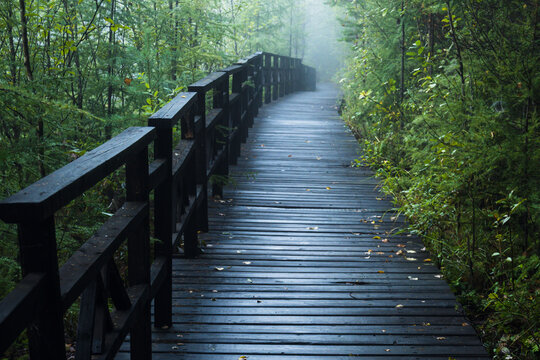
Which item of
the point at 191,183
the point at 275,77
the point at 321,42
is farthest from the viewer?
the point at 321,42

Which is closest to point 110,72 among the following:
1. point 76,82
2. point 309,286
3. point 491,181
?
point 76,82

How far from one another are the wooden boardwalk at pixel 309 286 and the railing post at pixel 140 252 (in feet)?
1.51

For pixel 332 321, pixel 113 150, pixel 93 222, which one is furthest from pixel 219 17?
pixel 113 150

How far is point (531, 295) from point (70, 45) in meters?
4.34

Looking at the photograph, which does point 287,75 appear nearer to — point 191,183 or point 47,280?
point 191,183

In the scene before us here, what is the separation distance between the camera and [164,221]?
3.31 metres

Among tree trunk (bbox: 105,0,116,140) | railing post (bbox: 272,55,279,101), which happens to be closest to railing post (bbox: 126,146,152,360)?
tree trunk (bbox: 105,0,116,140)

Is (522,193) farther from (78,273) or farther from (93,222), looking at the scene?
(78,273)

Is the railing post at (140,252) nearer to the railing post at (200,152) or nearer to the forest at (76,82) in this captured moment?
the forest at (76,82)

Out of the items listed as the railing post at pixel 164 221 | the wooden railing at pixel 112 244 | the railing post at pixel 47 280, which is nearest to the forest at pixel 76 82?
the railing post at pixel 164 221

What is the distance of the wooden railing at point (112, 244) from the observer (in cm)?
149

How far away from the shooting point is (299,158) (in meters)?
8.88

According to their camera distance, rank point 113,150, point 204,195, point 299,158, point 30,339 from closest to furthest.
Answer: point 30,339
point 113,150
point 204,195
point 299,158

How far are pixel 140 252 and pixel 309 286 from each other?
186 centimetres
